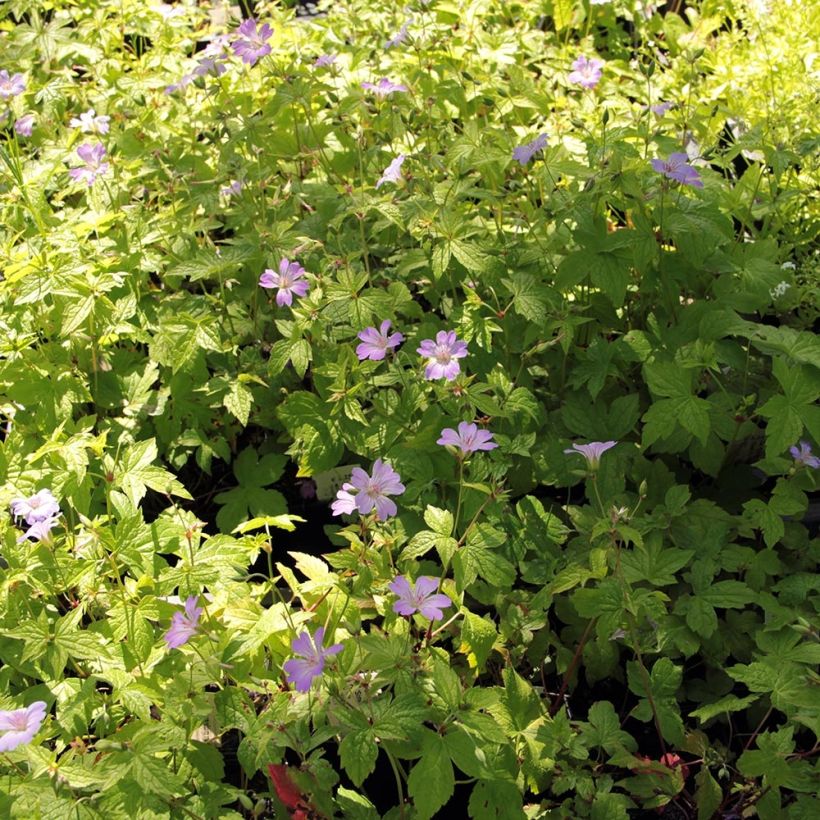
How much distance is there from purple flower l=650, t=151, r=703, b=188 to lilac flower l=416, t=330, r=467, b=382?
652 millimetres

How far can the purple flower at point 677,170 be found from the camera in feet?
7.23

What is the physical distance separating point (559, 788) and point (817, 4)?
108 inches

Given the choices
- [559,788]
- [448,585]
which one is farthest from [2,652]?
[559,788]

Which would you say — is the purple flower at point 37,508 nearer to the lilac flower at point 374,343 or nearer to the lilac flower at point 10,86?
the lilac flower at point 374,343

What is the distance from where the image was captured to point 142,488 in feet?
6.93

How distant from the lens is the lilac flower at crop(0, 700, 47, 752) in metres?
1.51

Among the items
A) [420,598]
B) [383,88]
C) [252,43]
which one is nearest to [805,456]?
[420,598]

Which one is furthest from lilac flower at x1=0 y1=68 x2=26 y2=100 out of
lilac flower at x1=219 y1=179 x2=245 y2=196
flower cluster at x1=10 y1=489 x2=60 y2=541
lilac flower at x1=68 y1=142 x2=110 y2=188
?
flower cluster at x1=10 y1=489 x2=60 y2=541

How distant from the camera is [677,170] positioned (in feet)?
7.26

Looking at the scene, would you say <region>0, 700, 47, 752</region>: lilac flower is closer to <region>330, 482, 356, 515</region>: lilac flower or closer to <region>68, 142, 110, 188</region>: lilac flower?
<region>330, 482, 356, 515</region>: lilac flower

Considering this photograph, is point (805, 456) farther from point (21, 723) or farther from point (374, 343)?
point (21, 723)

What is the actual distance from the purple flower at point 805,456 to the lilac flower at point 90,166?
1.88 metres

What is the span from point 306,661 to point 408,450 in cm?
62

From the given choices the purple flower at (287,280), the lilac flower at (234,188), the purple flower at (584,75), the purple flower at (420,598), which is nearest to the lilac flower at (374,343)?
the purple flower at (287,280)
